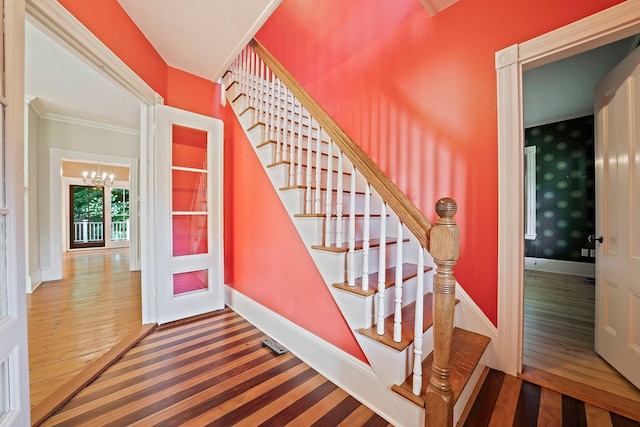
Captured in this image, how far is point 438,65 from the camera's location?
1.97 meters

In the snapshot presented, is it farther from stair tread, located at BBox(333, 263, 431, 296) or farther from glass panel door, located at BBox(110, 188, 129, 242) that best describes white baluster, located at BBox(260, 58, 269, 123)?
glass panel door, located at BBox(110, 188, 129, 242)

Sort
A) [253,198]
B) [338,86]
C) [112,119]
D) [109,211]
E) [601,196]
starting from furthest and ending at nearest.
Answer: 1. [109,211]
2. [112,119]
3. [338,86]
4. [253,198]
5. [601,196]

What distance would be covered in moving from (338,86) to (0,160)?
2.73 metres

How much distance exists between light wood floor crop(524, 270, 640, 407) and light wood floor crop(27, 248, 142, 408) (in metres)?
3.23

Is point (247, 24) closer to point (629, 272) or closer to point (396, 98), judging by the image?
point (396, 98)

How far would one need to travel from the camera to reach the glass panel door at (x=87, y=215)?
24.5 ft

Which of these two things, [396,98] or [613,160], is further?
[396,98]

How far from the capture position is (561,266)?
4.21 meters

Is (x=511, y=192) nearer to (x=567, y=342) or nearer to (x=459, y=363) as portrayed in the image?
(x=459, y=363)

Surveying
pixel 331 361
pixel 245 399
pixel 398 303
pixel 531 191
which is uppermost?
pixel 531 191

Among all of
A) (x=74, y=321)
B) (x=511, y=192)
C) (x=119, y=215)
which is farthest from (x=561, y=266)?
(x=119, y=215)

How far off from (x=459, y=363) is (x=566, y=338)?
57.1 inches

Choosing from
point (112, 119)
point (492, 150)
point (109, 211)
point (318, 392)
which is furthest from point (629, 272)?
point (109, 211)

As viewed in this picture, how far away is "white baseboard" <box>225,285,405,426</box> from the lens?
1366 mm
